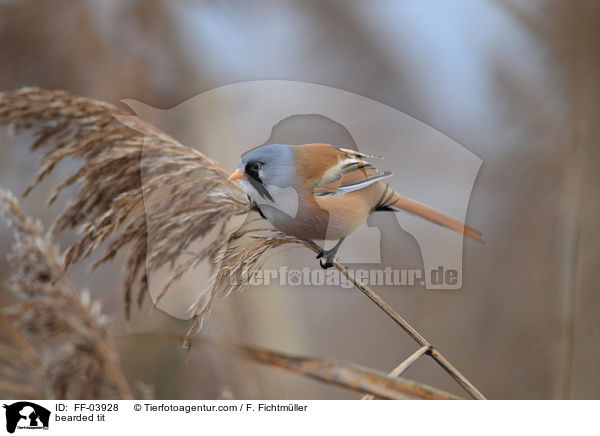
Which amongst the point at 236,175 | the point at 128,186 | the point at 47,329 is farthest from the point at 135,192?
the point at 47,329

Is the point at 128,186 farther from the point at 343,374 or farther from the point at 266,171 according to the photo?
the point at 343,374

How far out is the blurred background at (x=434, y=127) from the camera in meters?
1.01

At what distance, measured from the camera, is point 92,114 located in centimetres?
88

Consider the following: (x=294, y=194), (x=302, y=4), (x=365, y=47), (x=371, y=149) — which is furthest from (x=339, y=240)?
(x=302, y=4)

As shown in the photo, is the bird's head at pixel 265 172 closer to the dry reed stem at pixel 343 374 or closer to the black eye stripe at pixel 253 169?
the black eye stripe at pixel 253 169

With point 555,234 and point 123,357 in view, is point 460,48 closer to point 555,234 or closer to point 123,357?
point 555,234

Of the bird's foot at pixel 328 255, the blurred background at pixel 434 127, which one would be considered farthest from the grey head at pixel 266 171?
the blurred background at pixel 434 127

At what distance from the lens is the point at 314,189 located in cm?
85

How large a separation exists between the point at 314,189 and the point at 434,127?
0.40 meters

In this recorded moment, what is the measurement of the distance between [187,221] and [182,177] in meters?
0.09

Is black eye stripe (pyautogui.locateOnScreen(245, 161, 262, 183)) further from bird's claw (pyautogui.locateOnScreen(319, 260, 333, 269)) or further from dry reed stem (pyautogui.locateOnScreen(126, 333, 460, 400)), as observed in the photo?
dry reed stem (pyautogui.locateOnScreen(126, 333, 460, 400))

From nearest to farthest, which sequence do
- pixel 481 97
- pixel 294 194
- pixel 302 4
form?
pixel 294 194 → pixel 481 97 → pixel 302 4

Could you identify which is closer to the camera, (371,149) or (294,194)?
(294,194)

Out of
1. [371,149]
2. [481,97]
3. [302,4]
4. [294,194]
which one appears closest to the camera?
[294,194]
